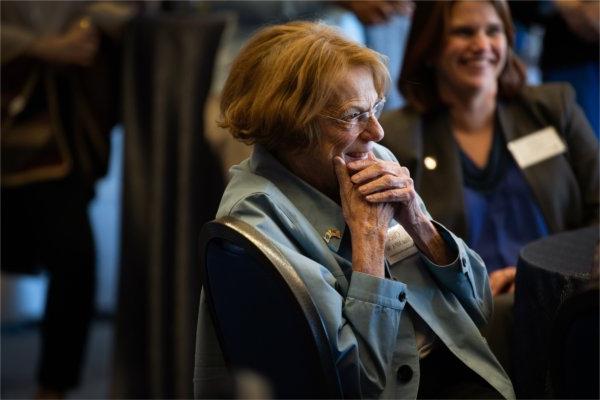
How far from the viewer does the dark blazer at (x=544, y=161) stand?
2176mm

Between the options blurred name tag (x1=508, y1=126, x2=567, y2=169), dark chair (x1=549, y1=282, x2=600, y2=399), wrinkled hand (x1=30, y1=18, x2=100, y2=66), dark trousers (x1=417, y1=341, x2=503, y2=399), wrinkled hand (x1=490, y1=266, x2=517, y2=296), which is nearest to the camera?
dark chair (x1=549, y1=282, x2=600, y2=399)

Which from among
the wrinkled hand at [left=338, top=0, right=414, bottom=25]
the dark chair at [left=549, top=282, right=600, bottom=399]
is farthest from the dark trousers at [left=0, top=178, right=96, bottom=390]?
the dark chair at [left=549, top=282, right=600, bottom=399]

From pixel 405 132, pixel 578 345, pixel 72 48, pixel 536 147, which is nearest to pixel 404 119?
pixel 405 132

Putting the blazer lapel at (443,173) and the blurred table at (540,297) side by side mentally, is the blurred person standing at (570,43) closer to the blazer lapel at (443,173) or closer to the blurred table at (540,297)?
the blazer lapel at (443,173)

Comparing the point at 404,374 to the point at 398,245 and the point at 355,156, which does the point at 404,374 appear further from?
the point at 355,156

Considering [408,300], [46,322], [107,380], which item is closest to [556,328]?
→ [408,300]

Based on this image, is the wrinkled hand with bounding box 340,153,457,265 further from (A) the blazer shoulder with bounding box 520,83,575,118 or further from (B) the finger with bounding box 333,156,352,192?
(A) the blazer shoulder with bounding box 520,83,575,118

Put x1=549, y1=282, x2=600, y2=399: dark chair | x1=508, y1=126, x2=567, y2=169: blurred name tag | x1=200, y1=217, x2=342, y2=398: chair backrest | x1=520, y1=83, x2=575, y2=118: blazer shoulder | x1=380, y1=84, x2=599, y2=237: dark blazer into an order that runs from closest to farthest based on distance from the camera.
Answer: x1=549, y1=282, x2=600, y2=399: dark chair
x1=200, y1=217, x2=342, y2=398: chair backrest
x1=380, y1=84, x2=599, y2=237: dark blazer
x1=508, y1=126, x2=567, y2=169: blurred name tag
x1=520, y1=83, x2=575, y2=118: blazer shoulder

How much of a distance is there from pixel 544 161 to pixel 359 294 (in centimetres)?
113

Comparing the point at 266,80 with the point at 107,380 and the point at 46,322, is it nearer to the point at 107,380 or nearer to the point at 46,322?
the point at 46,322

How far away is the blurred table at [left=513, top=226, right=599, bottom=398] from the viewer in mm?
1597

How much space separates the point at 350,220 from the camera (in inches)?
56.0

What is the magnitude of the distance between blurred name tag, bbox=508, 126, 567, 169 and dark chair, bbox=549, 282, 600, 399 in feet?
3.76

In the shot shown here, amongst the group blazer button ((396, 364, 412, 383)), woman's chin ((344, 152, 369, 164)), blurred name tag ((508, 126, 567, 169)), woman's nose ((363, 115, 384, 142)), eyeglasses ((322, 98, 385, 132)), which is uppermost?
eyeglasses ((322, 98, 385, 132))
